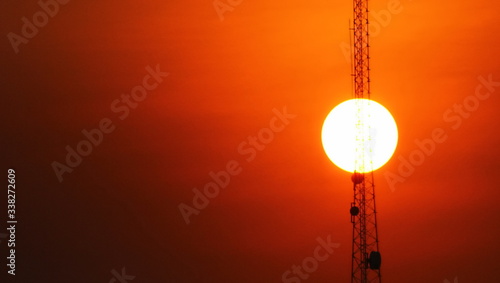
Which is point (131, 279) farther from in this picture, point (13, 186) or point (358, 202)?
point (358, 202)

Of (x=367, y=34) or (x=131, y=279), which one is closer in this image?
(x=367, y=34)

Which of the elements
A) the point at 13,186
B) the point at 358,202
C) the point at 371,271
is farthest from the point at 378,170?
the point at 13,186

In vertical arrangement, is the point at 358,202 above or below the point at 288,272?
above

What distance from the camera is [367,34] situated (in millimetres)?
36438

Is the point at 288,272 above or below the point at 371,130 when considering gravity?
below

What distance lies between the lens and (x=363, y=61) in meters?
37.2

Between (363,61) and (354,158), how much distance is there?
4.10 meters

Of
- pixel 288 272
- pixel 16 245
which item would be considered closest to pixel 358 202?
pixel 288 272

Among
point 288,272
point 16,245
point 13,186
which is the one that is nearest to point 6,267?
point 16,245

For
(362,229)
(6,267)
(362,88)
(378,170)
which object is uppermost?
(362,88)

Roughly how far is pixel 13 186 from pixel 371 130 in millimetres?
15852

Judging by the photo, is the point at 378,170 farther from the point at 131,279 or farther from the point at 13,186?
the point at 13,186

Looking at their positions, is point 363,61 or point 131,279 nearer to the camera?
point 363,61

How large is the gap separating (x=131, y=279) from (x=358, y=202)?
1077 centimetres
